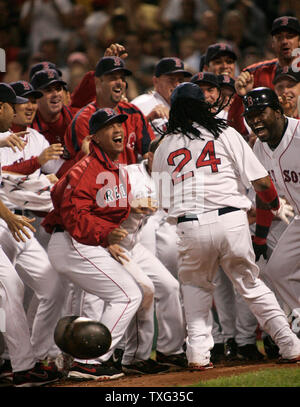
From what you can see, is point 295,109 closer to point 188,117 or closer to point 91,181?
point 188,117

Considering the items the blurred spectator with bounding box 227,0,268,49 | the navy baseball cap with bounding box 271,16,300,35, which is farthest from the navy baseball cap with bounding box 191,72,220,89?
the blurred spectator with bounding box 227,0,268,49

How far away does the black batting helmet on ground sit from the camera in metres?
5.16

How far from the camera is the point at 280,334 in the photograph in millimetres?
5543

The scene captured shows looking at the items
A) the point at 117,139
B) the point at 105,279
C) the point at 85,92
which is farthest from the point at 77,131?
the point at 105,279

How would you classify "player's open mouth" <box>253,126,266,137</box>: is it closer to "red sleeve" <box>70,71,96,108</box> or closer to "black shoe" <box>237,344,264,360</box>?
"black shoe" <box>237,344,264,360</box>

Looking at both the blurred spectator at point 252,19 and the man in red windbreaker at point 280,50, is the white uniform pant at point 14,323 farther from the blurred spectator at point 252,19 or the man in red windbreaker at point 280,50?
the blurred spectator at point 252,19

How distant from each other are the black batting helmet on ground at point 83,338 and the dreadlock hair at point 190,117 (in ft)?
5.24

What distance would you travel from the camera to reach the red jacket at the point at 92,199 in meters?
5.57

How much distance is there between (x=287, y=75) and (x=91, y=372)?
3.27 metres

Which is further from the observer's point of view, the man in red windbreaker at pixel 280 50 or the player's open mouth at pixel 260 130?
the man in red windbreaker at pixel 280 50

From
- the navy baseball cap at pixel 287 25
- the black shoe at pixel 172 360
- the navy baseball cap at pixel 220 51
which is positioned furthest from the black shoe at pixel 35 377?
the navy baseball cap at pixel 287 25

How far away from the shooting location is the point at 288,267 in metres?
6.05

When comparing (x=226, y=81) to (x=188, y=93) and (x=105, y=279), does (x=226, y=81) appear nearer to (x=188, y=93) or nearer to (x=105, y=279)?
(x=188, y=93)
